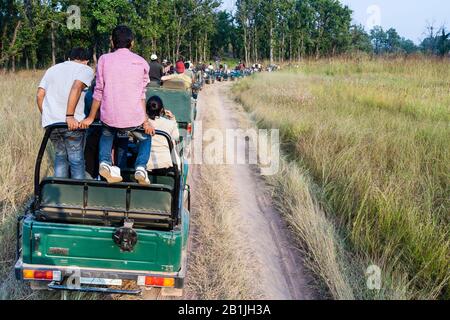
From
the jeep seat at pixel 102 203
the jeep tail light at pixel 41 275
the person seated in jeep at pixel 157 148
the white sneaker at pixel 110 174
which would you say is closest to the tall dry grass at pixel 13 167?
the jeep tail light at pixel 41 275

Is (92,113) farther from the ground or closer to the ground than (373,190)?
farther from the ground

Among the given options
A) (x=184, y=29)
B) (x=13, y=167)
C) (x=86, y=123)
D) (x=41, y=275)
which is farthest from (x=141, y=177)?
(x=184, y=29)

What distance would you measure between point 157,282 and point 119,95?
5.26 feet

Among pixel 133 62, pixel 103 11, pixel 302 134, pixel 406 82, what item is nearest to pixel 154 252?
pixel 133 62

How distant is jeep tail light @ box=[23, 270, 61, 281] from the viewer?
3.32 meters

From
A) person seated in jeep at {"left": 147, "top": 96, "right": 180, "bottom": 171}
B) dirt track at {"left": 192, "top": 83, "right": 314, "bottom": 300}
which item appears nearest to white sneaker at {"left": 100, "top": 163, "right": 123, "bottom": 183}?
person seated in jeep at {"left": 147, "top": 96, "right": 180, "bottom": 171}

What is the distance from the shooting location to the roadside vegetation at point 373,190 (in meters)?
4.07

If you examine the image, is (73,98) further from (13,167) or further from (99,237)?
(13,167)

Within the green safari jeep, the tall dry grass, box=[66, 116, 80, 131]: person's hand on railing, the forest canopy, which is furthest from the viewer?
the forest canopy

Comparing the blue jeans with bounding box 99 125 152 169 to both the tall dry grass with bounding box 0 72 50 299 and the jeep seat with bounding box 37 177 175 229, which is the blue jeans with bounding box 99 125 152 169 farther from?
the tall dry grass with bounding box 0 72 50 299

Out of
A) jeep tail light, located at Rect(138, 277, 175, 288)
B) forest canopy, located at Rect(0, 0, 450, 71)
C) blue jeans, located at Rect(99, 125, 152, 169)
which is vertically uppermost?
forest canopy, located at Rect(0, 0, 450, 71)

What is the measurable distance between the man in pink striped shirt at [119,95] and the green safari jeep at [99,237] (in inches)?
13.0

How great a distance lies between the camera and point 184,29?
50469mm

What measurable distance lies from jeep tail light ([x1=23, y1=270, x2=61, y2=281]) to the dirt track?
5.88ft
